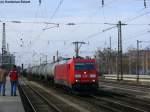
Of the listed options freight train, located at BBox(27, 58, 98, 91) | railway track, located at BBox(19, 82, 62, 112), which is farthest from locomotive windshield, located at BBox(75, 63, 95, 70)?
railway track, located at BBox(19, 82, 62, 112)

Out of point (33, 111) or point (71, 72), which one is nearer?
point (33, 111)

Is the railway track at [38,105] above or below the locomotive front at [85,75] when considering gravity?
below

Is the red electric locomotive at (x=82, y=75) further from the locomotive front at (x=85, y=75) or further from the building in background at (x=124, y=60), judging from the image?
the building in background at (x=124, y=60)

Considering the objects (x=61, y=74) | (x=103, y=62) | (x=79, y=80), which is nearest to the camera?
(x=79, y=80)

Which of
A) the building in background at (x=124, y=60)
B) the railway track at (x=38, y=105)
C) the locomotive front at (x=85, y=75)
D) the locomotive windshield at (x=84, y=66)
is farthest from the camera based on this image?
the building in background at (x=124, y=60)

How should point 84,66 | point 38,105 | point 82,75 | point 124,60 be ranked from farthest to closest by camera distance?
point 124,60, point 84,66, point 82,75, point 38,105

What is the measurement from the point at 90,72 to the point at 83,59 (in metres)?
1.32

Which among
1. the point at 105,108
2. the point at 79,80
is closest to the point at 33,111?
the point at 105,108

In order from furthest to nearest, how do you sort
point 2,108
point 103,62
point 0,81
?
point 103,62
point 0,81
point 2,108

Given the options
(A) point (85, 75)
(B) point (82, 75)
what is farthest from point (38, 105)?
(A) point (85, 75)

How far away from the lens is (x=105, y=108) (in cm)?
2403

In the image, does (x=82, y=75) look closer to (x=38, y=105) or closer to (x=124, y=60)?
(x=38, y=105)

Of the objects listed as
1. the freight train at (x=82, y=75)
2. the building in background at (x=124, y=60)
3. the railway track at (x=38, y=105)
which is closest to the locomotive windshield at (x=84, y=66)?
the freight train at (x=82, y=75)

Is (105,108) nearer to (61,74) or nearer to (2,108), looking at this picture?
(2,108)
